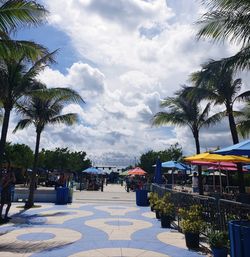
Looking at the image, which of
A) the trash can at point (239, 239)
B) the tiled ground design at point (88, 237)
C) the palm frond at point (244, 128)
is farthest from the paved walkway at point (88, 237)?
the palm frond at point (244, 128)

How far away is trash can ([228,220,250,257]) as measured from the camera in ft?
18.1

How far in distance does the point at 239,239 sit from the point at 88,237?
507cm

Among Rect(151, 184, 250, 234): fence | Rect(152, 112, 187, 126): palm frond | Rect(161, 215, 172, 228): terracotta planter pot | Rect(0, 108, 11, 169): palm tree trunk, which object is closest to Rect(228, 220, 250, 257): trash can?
Rect(151, 184, 250, 234): fence

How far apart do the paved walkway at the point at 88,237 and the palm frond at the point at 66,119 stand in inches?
222

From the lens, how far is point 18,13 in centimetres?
917

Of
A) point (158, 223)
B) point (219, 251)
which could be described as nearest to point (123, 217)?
point (158, 223)

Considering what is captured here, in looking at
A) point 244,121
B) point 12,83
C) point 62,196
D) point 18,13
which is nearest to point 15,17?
point 18,13

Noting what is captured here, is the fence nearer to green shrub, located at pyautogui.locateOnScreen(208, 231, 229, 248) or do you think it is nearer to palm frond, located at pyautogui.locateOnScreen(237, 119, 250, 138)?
green shrub, located at pyautogui.locateOnScreen(208, 231, 229, 248)

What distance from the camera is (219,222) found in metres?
7.68

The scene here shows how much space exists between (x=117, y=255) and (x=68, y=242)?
1.94m

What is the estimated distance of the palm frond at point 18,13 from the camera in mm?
9023

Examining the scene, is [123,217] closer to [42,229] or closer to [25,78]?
[42,229]

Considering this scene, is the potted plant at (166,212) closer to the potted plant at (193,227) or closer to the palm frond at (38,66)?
the potted plant at (193,227)

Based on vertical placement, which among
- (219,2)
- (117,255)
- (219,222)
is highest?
(219,2)
